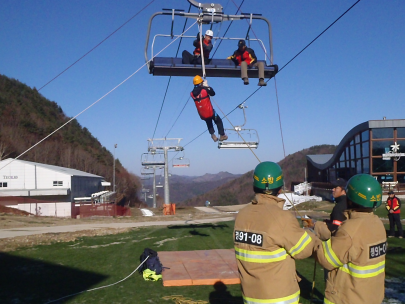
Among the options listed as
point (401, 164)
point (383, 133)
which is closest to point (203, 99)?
point (383, 133)

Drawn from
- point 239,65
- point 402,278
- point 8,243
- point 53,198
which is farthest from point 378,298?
point 53,198

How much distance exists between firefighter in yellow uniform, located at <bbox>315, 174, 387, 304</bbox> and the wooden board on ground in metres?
3.90

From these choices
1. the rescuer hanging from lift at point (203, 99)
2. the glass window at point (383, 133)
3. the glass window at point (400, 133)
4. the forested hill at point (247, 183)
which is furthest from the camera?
the forested hill at point (247, 183)

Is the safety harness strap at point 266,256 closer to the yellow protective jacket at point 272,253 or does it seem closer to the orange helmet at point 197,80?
the yellow protective jacket at point 272,253

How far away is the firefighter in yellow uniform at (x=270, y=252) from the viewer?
3.01m

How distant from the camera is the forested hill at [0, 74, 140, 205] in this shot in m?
58.6

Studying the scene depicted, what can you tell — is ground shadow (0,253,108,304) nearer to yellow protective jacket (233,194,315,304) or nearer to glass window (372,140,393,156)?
yellow protective jacket (233,194,315,304)

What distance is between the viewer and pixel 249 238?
124 inches

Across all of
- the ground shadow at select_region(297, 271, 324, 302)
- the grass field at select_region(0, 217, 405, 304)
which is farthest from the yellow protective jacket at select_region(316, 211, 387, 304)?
the ground shadow at select_region(297, 271, 324, 302)

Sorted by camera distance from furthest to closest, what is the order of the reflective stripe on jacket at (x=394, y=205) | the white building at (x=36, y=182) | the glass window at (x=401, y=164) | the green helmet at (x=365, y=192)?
the white building at (x=36, y=182), the glass window at (x=401, y=164), the reflective stripe on jacket at (x=394, y=205), the green helmet at (x=365, y=192)

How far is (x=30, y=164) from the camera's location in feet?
135

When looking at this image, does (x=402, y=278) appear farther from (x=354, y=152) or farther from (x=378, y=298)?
(x=354, y=152)

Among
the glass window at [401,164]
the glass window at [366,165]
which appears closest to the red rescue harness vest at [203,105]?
the glass window at [366,165]

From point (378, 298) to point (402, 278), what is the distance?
462 cm
